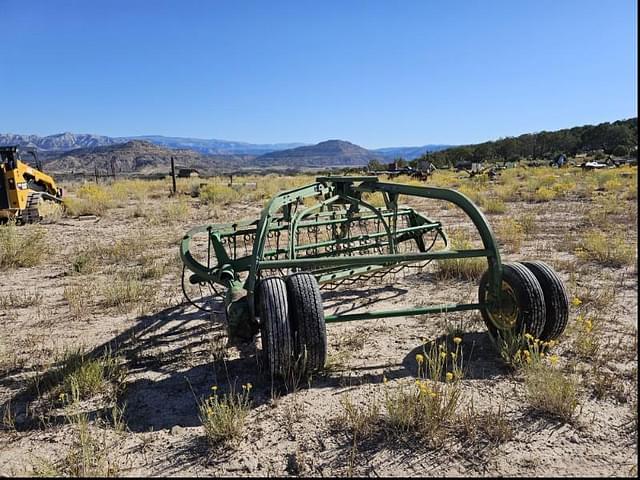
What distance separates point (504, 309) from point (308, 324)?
1.82 meters

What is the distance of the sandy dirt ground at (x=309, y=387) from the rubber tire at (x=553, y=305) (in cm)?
27

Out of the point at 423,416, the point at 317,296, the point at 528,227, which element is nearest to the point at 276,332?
the point at 317,296

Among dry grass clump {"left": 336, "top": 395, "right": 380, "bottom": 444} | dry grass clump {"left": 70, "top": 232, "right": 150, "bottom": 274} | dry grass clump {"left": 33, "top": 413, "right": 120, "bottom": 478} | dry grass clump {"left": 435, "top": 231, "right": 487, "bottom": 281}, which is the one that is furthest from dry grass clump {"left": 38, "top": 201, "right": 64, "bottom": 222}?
dry grass clump {"left": 336, "top": 395, "right": 380, "bottom": 444}

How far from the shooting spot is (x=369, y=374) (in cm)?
365

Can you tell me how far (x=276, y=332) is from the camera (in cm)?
316

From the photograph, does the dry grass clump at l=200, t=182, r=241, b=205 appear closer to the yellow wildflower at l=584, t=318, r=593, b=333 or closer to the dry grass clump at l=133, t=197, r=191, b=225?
the dry grass clump at l=133, t=197, r=191, b=225

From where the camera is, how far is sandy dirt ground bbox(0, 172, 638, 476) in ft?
8.54

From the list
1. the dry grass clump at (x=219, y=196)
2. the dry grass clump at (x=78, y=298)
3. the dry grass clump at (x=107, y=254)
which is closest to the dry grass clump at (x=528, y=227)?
the dry grass clump at (x=107, y=254)

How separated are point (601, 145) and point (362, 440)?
65505mm

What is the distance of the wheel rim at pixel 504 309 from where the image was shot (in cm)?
382

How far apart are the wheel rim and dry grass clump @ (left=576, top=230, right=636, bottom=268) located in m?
3.68

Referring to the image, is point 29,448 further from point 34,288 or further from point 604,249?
point 604,249

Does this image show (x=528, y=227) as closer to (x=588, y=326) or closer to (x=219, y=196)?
(x=588, y=326)

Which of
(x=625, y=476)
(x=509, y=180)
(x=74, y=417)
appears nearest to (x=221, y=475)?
(x=74, y=417)
